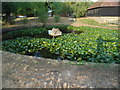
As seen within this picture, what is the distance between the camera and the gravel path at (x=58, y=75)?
190 centimetres

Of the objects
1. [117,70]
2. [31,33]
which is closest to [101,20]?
[31,33]

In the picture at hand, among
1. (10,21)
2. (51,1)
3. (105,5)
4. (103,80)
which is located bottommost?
(103,80)

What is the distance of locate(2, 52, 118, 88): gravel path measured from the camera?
6.24ft

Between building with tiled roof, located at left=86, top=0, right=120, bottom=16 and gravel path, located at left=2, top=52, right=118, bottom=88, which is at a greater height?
building with tiled roof, located at left=86, top=0, right=120, bottom=16

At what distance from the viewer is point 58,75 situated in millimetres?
2230

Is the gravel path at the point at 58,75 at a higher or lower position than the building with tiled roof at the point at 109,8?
lower

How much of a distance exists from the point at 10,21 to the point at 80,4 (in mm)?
16371

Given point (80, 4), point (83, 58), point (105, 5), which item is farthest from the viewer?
point (80, 4)

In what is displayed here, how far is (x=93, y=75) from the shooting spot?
7.35ft

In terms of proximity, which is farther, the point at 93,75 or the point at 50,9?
the point at 50,9

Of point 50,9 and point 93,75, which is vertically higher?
point 50,9

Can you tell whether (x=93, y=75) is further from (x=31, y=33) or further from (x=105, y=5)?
(x=105, y=5)

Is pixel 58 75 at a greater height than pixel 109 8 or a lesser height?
lesser

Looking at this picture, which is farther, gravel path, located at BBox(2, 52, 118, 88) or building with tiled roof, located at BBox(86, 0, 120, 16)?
building with tiled roof, located at BBox(86, 0, 120, 16)
